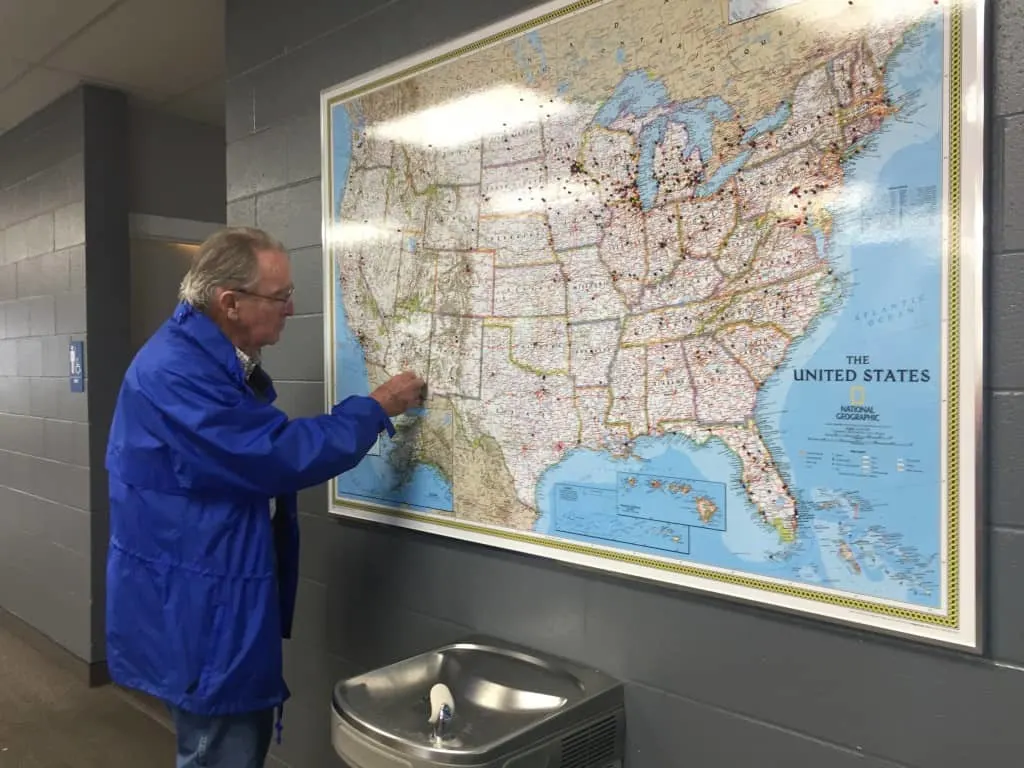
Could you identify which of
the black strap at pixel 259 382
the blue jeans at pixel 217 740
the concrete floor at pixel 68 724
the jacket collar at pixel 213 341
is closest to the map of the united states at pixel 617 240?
the black strap at pixel 259 382

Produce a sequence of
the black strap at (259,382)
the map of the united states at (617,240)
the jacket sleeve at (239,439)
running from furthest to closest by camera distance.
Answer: the black strap at (259,382), the jacket sleeve at (239,439), the map of the united states at (617,240)

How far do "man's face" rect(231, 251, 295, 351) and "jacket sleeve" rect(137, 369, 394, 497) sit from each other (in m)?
0.20

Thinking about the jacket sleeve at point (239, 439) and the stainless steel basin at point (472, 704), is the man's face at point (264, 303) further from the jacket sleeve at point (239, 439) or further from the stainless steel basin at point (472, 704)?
the stainless steel basin at point (472, 704)

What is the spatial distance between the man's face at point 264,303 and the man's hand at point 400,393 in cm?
29

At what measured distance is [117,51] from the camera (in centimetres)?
306

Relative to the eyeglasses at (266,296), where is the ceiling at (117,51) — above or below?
above

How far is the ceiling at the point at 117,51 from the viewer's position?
271 cm

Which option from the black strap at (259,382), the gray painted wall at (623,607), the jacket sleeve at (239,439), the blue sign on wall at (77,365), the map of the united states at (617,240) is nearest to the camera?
the gray painted wall at (623,607)

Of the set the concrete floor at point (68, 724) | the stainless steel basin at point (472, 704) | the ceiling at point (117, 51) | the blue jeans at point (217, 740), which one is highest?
the ceiling at point (117, 51)

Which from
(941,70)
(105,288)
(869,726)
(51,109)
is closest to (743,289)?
Answer: (941,70)

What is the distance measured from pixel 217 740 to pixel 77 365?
96.7 inches

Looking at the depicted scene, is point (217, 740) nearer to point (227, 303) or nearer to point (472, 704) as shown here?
point (472, 704)

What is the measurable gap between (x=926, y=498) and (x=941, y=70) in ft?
1.96

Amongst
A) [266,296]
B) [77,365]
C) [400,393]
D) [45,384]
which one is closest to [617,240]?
[400,393]
